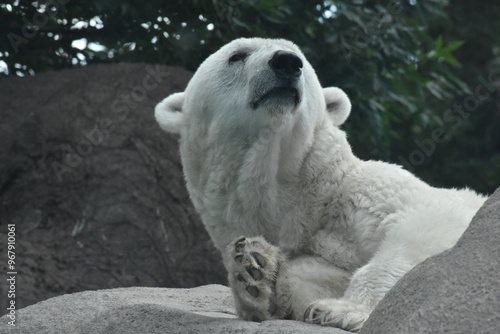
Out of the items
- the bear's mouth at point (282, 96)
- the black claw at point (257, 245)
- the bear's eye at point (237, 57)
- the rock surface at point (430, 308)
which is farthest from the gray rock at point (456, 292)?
the bear's eye at point (237, 57)

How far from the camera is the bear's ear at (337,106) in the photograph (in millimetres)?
4227

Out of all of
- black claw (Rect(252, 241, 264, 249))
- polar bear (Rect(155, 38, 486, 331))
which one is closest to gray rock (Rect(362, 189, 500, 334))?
polar bear (Rect(155, 38, 486, 331))

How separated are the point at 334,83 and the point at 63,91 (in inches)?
91.0

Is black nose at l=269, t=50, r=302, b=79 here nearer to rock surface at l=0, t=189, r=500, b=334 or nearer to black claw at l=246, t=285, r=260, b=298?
black claw at l=246, t=285, r=260, b=298

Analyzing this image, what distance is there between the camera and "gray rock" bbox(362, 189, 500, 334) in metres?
2.31

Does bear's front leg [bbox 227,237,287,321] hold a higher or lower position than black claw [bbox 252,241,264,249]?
lower

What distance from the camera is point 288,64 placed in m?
3.72

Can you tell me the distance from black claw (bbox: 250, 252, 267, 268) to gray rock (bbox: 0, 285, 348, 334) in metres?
0.25

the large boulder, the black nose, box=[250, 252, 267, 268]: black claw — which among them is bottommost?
the large boulder

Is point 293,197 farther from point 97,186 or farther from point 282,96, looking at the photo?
point 97,186

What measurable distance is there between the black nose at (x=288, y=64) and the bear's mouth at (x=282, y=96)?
0.23ft

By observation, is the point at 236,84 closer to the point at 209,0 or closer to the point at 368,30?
the point at 209,0

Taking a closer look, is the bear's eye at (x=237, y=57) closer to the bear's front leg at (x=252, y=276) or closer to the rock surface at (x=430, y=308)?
the bear's front leg at (x=252, y=276)

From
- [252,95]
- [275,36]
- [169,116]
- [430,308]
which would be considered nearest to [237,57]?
[252,95]
